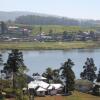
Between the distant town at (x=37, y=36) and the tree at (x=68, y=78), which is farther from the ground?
the tree at (x=68, y=78)

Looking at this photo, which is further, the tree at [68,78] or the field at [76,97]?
the tree at [68,78]

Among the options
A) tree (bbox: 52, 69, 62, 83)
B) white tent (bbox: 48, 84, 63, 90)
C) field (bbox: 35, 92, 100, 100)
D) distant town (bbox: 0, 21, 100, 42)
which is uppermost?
tree (bbox: 52, 69, 62, 83)

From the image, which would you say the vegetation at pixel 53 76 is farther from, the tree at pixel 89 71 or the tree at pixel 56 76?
the tree at pixel 89 71

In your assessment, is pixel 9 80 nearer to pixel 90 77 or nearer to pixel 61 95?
pixel 61 95

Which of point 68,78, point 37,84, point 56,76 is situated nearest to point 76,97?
point 68,78

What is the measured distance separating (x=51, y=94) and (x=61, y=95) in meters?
0.62

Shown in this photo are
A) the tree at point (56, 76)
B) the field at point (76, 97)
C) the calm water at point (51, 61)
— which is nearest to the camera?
the field at point (76, 97)

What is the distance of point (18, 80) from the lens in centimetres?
1888

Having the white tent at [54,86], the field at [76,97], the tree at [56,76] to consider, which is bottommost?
the field at [76,97]

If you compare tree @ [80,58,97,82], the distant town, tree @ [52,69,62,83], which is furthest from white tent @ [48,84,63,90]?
the distant town

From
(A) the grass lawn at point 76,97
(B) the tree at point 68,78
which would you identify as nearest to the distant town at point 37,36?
(B) the tree at point 68,78

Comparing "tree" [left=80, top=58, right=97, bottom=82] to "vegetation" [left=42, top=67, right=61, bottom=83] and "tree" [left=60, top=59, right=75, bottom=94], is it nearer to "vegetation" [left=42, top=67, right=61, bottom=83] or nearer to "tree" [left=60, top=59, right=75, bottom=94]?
"vegetation" [left=42, top=67, right=61, bottom=83]

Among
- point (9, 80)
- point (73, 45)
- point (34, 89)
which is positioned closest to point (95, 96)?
point (34, 89)

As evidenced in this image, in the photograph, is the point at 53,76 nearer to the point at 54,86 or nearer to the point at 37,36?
the point at 54,86
